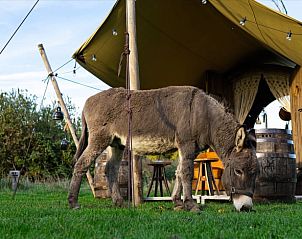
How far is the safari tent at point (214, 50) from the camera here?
31.3 ft

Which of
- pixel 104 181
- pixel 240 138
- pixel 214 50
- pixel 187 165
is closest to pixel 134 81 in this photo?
pixel 187 165

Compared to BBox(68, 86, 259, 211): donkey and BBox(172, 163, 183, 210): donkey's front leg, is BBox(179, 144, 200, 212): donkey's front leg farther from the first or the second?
BBox(172, 163, 183, 210): donkey's front leg

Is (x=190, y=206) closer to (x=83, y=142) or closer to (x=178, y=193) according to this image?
(x=178, y=193)

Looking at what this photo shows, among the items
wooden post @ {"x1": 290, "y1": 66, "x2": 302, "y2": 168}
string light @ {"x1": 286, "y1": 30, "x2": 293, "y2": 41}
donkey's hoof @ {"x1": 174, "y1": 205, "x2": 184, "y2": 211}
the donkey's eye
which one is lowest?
donkey's hoof @ {"x1": 174, "y1": 205, "x2": 184, "y2": 211}

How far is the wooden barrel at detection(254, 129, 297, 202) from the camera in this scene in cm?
752

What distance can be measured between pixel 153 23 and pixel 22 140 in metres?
12.1

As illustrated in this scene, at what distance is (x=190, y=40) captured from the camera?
12094 mm

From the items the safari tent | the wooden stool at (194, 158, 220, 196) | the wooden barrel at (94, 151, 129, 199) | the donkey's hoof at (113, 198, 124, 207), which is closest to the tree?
the safari tent

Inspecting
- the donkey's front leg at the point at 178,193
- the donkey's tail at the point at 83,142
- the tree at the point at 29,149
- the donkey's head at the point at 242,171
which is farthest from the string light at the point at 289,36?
the tree at the point at 29,149

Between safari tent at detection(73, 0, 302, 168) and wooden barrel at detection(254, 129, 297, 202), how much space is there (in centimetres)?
244

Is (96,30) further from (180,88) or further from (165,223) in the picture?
(165,223)

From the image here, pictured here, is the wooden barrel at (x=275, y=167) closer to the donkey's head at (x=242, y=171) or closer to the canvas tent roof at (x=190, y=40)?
the donkey's head at (x=242, y=171)

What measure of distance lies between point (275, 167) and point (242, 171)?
1915 millimetres

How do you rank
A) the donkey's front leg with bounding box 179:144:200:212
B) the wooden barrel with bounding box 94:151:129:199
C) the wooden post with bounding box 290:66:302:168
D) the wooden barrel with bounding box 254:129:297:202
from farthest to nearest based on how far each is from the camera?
the wooden post with bounding box 290:66:302:168 → the wooden barrel with bounding box 94:151:129:199 → the wooden barrel with bounding box 254:129:297:202 → the donkey's front leg with bounding box 179:144:200:212
